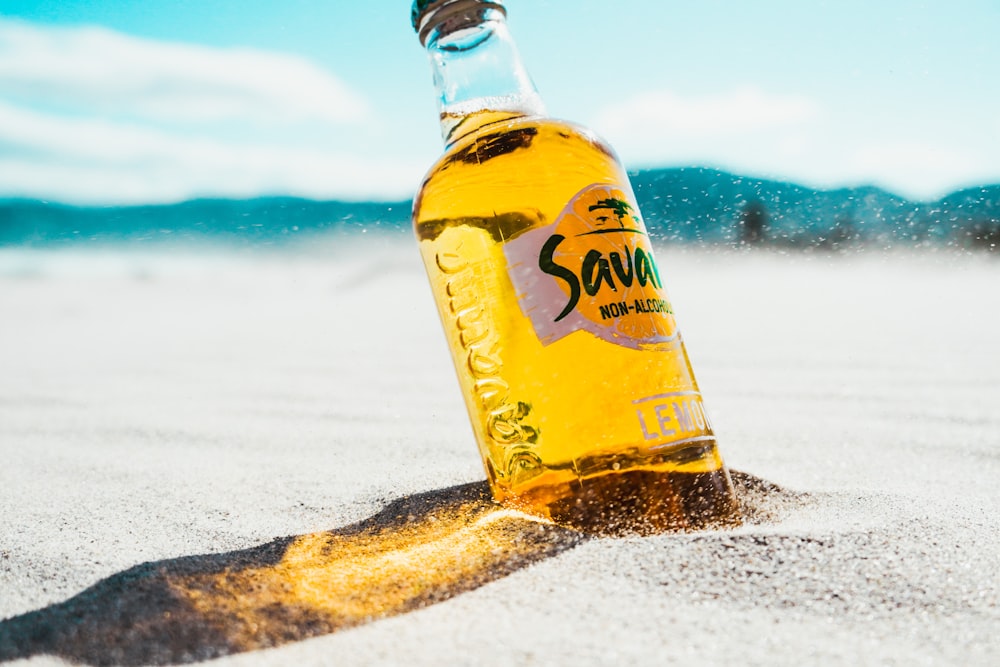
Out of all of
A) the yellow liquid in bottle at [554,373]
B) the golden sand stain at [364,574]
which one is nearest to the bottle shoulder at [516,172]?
the yellow liquid in bottle at [554,373]

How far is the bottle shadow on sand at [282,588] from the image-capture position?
64cm

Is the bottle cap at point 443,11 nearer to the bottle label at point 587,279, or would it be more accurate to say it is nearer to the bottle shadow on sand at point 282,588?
the bottle label at point 587,279

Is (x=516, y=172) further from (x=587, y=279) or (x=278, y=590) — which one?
(x=278, y=590)

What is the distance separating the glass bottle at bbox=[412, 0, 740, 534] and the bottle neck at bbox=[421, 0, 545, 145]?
0.03 metres

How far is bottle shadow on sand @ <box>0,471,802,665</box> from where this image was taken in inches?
25.4

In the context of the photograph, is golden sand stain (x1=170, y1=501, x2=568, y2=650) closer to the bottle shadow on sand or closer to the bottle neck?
the bottle shadow on sand

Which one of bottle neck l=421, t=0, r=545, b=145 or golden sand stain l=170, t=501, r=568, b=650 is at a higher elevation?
bottle neck l=421, t=0, r=545, b=145

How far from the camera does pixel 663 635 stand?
635 mm

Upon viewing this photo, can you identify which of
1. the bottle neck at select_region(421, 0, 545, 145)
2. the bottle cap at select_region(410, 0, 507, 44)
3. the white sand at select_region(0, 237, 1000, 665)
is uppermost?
the bottle cap at select_region(410, 0, 507, 44)

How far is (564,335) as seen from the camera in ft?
3.05

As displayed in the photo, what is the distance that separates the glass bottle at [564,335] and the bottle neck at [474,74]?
31 mm

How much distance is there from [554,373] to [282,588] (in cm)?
37

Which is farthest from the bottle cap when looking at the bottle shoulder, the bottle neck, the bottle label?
the bottle label

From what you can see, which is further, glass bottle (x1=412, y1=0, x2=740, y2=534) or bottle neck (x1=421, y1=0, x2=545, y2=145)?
bottle neck (x1=421, y1=0, x2=545, y2=145)
